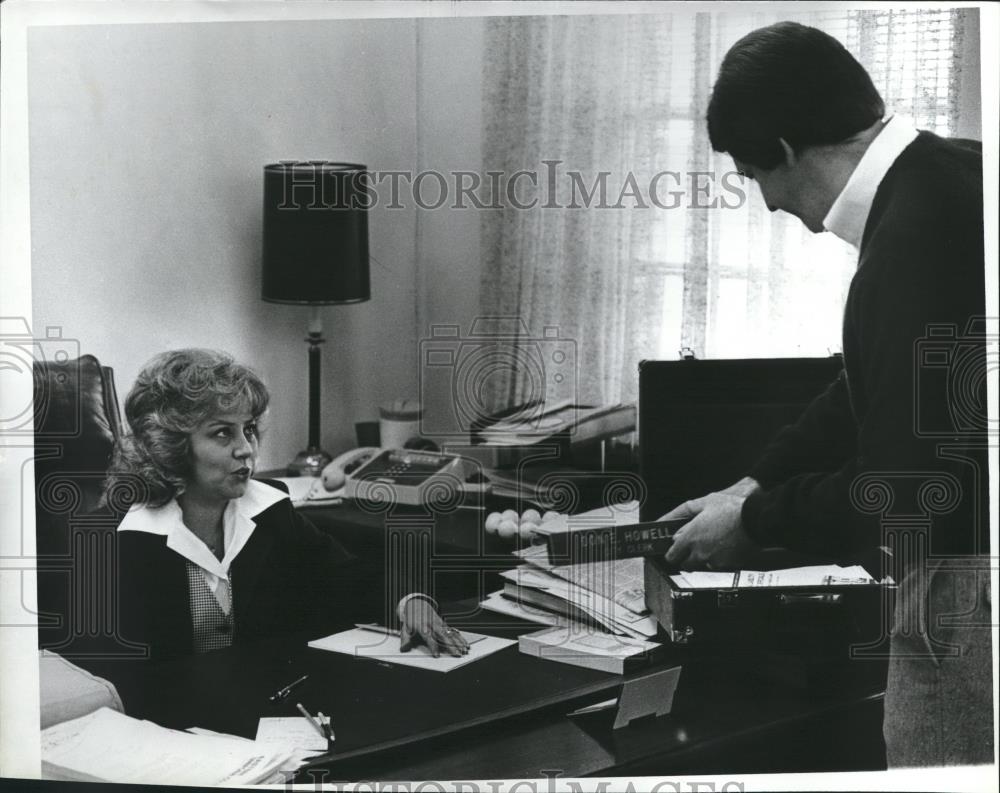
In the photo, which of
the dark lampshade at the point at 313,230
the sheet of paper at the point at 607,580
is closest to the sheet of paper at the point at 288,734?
the sheet of paper at the point at 607,580

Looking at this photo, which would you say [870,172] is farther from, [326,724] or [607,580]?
[326,724]

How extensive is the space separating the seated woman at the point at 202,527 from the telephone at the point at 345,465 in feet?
0.38

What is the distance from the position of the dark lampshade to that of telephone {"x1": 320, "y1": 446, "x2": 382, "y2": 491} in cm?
28

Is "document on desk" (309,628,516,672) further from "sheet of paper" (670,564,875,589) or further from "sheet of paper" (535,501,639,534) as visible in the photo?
"sheet of paper" (670,564,875,589)

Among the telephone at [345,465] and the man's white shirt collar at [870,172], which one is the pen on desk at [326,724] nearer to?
the telephone at [345,465]

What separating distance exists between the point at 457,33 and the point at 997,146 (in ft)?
3.17

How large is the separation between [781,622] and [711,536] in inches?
7.5

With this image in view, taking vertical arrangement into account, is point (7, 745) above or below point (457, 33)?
below

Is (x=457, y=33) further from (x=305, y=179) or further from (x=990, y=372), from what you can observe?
(x=990, y=372)

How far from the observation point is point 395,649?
193 cm

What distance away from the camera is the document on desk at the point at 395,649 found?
1.90 meters

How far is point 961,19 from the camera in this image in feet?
6.26

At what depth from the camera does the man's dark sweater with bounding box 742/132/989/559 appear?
6.23ft

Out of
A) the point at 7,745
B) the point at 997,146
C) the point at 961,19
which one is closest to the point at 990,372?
the point at 997,146
